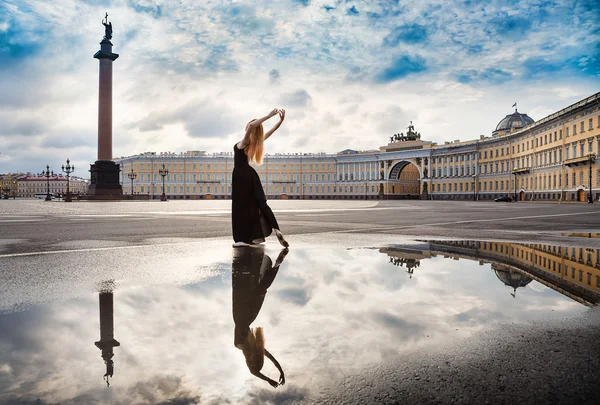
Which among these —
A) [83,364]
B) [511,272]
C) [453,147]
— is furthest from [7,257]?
[453,147]

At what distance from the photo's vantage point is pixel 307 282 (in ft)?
12.6

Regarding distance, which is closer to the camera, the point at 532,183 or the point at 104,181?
the point at 104,181

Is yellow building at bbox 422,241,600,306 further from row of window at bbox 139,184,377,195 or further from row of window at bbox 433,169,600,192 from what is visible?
row of window at bbox 139,184,377,195

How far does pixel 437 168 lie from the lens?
101562mm

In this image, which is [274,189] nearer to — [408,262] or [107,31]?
[107,31]

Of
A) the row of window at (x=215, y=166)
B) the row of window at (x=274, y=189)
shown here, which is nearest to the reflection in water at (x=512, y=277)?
the row of window at (x=274, y=189)

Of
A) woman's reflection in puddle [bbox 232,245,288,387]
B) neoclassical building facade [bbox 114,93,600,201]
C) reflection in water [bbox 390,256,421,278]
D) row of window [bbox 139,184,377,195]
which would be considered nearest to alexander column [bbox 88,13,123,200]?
neoclassical building facade [bbox 114,93,600,201]

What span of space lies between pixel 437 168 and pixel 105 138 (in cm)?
7315

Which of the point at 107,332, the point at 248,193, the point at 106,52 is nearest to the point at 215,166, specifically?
the point at 106,52

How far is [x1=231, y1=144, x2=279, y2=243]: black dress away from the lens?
21.6 feet

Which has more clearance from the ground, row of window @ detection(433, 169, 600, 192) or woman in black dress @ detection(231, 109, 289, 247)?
row of window @ detection(433, 169, 600, 192)

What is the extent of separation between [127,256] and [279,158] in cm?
11915

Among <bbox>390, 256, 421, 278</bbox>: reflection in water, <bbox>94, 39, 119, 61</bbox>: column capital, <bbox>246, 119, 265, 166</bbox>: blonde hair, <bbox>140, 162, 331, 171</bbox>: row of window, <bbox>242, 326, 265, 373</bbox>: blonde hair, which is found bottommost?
<bbox>242, 326, 265, 373</bbox>: blonde hair

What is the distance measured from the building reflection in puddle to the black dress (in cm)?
183
